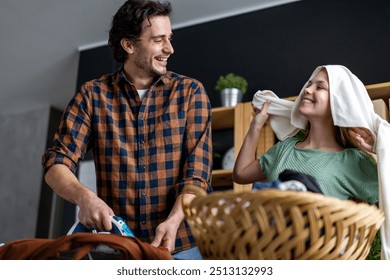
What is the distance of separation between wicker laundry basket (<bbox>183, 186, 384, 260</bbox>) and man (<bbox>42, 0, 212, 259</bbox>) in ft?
2.48

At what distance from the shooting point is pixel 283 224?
0.72 metres

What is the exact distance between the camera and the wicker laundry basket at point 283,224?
2.36 ft

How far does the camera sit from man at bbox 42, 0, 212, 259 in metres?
1.59

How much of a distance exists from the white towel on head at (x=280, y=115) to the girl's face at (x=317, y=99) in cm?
9

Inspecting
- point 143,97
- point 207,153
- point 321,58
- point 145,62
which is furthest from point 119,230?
point 321,58

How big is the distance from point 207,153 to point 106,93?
16.2 inches

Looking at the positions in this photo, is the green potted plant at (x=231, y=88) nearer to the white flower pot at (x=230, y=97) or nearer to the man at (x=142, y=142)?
the white flower pot at (x=230, y=97)

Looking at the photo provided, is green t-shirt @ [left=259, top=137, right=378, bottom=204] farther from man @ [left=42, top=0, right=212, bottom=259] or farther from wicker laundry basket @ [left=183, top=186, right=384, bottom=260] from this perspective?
wicker laundry basket @ [left=183, top=186, right=384, bottom=260]

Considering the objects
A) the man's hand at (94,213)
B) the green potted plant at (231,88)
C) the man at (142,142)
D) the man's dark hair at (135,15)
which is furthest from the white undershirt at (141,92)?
the green potted plant at (231,88)

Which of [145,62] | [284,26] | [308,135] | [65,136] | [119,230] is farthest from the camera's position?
[284,26]

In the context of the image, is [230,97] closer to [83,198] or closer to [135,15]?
[135,15]

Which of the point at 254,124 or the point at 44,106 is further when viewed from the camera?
the point at 44,106

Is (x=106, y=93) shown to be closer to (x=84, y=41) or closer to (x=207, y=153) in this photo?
(x=207, y=153)

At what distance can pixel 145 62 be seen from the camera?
1814mm
